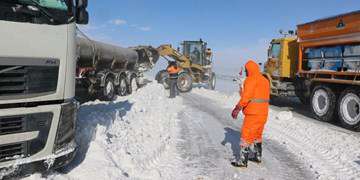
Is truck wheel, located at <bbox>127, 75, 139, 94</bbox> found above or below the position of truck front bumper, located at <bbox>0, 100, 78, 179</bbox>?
above

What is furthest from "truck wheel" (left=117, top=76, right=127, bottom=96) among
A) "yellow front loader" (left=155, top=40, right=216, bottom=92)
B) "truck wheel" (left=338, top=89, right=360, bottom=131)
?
"truck wheel" (left=338, top=89, right=360, bottom=131)

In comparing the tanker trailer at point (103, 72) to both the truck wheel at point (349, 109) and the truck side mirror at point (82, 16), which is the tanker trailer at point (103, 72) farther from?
the truck side mirror at point (82, 16)

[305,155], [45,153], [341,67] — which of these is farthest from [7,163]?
[341,67]

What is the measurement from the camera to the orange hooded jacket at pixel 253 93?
263 inches

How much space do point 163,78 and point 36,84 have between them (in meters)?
19.5

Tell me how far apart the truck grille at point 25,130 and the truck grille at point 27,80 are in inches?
10.7

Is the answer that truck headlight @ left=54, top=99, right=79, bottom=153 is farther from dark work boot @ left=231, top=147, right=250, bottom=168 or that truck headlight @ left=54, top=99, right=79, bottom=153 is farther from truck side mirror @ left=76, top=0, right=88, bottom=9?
dark work boot @ left=231, top=147, right=250, bottom=168

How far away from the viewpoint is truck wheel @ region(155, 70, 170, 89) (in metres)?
23.8

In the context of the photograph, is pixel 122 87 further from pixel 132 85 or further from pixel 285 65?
pixel 285 65

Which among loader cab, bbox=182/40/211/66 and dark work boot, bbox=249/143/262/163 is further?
loader cab, bbox=182/40/211/66

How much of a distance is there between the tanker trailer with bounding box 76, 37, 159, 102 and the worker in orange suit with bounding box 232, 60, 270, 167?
9008mm

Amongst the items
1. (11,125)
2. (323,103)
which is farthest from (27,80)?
(323,103)

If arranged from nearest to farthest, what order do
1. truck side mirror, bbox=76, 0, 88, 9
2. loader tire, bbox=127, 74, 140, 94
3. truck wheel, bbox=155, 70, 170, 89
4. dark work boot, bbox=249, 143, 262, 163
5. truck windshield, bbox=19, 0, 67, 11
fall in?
truck windshield, bbox=19, 0, 67, 11, truck side mirror, bbox=76, 0, 88, 9, dark work boot, bbox=249, 143, 262, 163, loader tire, bbox=127, 74, 140, 94, truck wheel, bbox=155, 70, 170, 89

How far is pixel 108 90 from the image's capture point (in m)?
16.5
